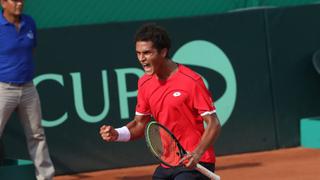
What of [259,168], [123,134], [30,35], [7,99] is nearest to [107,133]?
[123,134]

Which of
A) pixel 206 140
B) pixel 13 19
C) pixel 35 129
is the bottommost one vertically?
pixel 35 129

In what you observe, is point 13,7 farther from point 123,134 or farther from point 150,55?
point 150,55

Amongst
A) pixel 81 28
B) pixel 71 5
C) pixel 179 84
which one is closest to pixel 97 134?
pixel 81 28

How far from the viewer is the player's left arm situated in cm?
530

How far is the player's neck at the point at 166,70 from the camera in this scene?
5.62 m

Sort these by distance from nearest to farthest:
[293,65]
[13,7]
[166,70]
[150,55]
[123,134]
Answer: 1. [150,55]
2. [166,70]
3. [123,134]
4. [13,7]
5. [293,65]

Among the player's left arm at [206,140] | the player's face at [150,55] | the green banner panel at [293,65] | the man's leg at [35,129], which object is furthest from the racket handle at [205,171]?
the green banner panel at [293,65]

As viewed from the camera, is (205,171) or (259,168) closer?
(205,171)

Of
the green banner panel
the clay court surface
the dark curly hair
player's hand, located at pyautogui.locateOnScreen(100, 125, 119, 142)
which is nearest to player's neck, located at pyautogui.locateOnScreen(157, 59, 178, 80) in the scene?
the dark curly hair

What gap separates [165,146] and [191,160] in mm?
A: 293

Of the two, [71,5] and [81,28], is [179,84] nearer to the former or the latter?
[81,28]

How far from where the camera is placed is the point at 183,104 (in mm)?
5559

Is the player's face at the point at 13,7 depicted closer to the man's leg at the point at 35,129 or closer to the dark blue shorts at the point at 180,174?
the man's leg at the point at 35,129

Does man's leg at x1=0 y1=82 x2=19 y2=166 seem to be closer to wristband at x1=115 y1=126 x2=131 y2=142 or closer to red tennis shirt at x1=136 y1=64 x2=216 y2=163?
wristband at x1=115 y1=126 x2=131 y2=142
